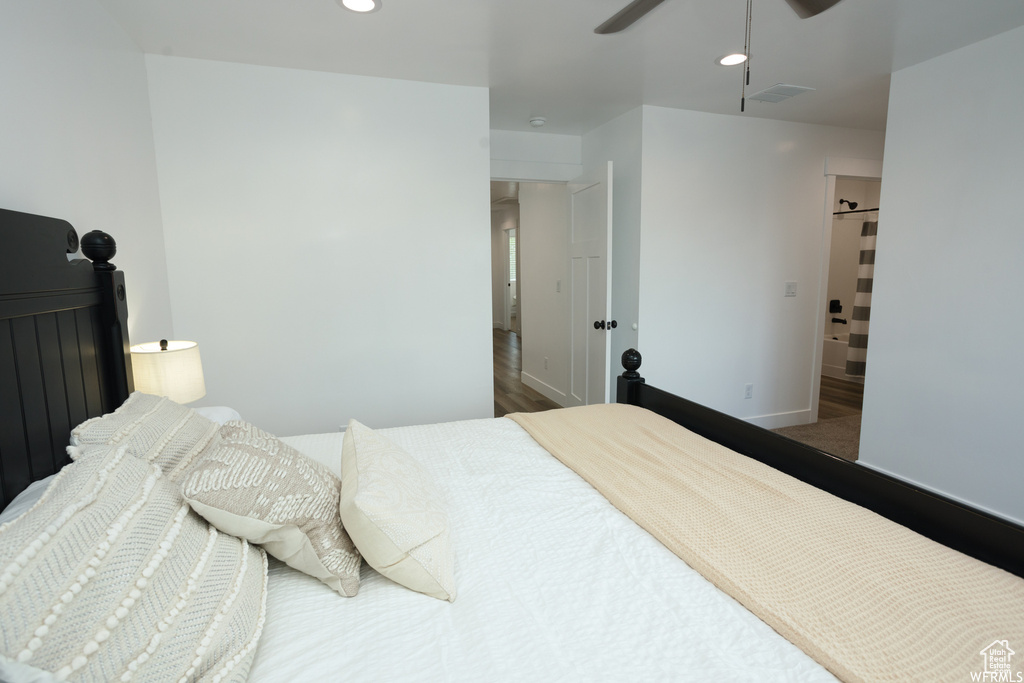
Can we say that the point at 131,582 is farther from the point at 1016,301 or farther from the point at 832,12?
the point at 1016,301

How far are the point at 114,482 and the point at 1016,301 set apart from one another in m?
3.53

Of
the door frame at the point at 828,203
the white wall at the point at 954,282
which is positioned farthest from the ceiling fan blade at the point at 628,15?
the door frame at the point at 828,203

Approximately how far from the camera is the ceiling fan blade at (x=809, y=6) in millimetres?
1425

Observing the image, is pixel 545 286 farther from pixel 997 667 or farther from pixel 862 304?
pixel 997 667

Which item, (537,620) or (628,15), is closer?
(537,620)

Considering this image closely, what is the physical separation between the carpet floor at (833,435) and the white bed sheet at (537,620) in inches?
121

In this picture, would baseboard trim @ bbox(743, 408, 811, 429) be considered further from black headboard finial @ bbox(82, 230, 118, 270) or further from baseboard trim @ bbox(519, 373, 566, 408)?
black headboard finial @ bbox(82, 230, 118, 270)

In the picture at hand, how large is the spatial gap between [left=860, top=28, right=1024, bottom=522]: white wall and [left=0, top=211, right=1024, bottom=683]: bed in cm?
183

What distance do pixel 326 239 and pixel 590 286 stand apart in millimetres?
1910

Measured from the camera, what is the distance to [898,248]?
9.41 feet

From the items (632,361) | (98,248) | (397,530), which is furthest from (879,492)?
(98,248)

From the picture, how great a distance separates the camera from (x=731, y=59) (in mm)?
2611

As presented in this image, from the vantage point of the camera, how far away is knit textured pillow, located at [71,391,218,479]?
108cm

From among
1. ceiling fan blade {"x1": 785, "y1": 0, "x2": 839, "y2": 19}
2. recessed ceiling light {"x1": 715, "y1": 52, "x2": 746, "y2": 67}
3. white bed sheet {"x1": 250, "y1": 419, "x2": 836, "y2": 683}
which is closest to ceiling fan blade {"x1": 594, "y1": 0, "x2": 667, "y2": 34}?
ceiling fan blade {"x1": 785, "y1": 0, "x2": 839, "y2": 19}
